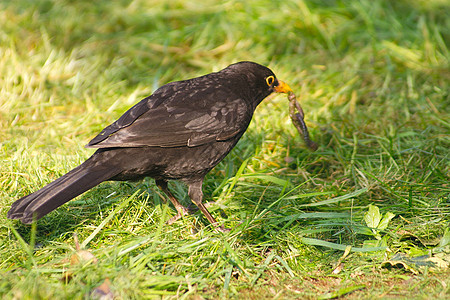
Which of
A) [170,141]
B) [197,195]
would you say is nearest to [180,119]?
[170,141]

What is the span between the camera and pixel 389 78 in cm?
616

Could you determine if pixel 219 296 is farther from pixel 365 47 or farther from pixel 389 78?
pixel 365 47

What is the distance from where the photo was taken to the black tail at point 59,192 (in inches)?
125

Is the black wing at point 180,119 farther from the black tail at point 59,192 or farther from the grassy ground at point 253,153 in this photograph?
the grassy ground at point 253,153

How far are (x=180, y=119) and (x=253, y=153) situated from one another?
125 cm

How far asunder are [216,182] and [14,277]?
210cm

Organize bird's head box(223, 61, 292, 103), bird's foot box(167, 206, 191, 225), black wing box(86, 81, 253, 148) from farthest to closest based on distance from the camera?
bird's head box(223, 61, 292, 103)
bird's foot box(167, 206, 191, 225)
black wing box(86, 81, 253, 148)

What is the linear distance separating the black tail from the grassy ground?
20cm

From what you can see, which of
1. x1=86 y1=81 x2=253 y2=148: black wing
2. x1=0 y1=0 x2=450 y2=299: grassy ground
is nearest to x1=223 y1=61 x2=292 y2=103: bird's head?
x1=86 y1=81 x2=253 y2=148: black wing

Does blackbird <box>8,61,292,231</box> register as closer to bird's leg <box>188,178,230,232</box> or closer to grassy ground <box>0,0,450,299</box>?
bird's leg <box>188,178,230,232</box>

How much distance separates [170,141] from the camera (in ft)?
12.5

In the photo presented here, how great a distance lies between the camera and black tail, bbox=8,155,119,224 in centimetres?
319

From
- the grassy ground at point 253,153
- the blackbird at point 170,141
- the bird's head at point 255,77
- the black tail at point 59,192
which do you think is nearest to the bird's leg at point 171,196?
the blackbird at point 170,141

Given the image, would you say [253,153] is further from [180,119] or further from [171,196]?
[180,119]
